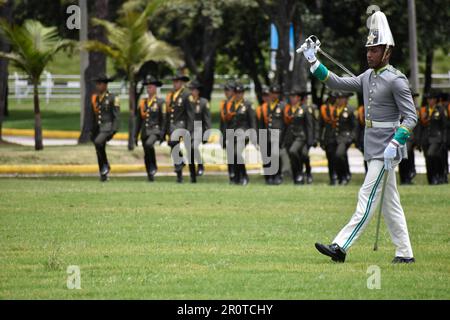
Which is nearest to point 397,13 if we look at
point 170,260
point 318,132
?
point 318,132

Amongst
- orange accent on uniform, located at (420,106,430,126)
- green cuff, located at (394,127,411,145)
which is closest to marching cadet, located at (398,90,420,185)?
orange accent on uniform, located at (420,106,430,126)

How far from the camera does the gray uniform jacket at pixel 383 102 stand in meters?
12.1

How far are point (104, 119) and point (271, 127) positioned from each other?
138 inches

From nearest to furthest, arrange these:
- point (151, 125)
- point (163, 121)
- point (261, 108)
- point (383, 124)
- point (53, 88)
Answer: point (383, 124) < point (163, 121) < point (151, 125) < point (261, 108) < point (53, 88)

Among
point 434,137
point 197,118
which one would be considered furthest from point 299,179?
point 434,137

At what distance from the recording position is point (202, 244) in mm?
13703

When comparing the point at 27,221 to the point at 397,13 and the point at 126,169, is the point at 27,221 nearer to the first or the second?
the point at 126,169

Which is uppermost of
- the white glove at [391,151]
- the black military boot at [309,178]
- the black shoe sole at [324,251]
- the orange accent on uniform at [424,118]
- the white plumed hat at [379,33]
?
the white plumed hat at [379,33]

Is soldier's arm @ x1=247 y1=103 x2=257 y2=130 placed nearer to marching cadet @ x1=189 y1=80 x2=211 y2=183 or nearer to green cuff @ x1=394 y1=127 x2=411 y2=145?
marching cadet @ x1=189 y1=80 x2=211 y2=183

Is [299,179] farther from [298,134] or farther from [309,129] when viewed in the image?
[309,129]

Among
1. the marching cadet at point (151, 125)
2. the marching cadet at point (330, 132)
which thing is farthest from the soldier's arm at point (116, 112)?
the marching cadet at point (330, 132)

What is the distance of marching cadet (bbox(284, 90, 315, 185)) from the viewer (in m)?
25.4

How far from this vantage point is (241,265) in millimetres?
11984

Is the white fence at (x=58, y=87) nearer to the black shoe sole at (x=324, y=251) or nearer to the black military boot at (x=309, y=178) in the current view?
the black military boot at (x=309, y=178)
